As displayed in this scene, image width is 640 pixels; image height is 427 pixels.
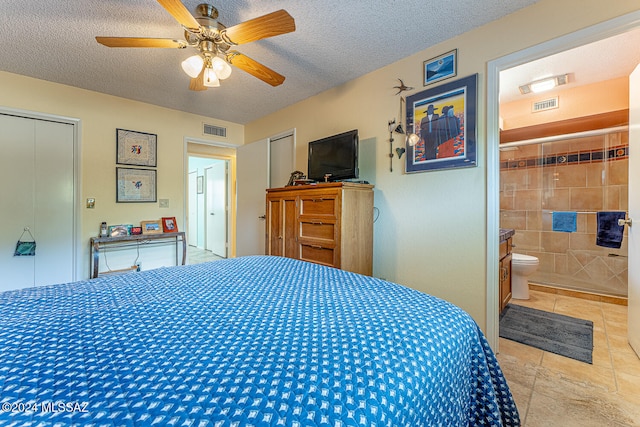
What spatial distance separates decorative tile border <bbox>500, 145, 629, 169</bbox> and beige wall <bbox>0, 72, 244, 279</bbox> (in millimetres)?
4633

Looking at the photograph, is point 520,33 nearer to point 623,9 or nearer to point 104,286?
point 623,9

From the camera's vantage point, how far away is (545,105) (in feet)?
11.0

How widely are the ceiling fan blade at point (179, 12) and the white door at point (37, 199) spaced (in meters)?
2.60

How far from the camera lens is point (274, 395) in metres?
0.46

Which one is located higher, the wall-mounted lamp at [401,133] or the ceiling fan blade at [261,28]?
the ceiling fan blade at [261,28]

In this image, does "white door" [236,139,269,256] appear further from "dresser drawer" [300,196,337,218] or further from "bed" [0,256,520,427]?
"bed" [0,256,520,427]

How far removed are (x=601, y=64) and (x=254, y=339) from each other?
3.89 meters

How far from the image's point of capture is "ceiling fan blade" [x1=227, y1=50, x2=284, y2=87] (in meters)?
1.88

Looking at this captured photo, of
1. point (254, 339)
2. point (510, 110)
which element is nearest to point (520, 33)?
point (510, 110)

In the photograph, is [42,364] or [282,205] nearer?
[42,364]

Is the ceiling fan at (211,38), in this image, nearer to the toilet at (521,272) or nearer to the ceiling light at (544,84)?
the ceiling light at (544,84)

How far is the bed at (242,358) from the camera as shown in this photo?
0.44 m

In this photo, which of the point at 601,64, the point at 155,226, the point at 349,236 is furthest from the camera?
the point at 155,226

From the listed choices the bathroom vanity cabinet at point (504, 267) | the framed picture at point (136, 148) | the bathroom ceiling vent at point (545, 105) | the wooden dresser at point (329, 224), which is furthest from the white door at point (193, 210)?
the bathroom ceiling vent at point (545, 105)
